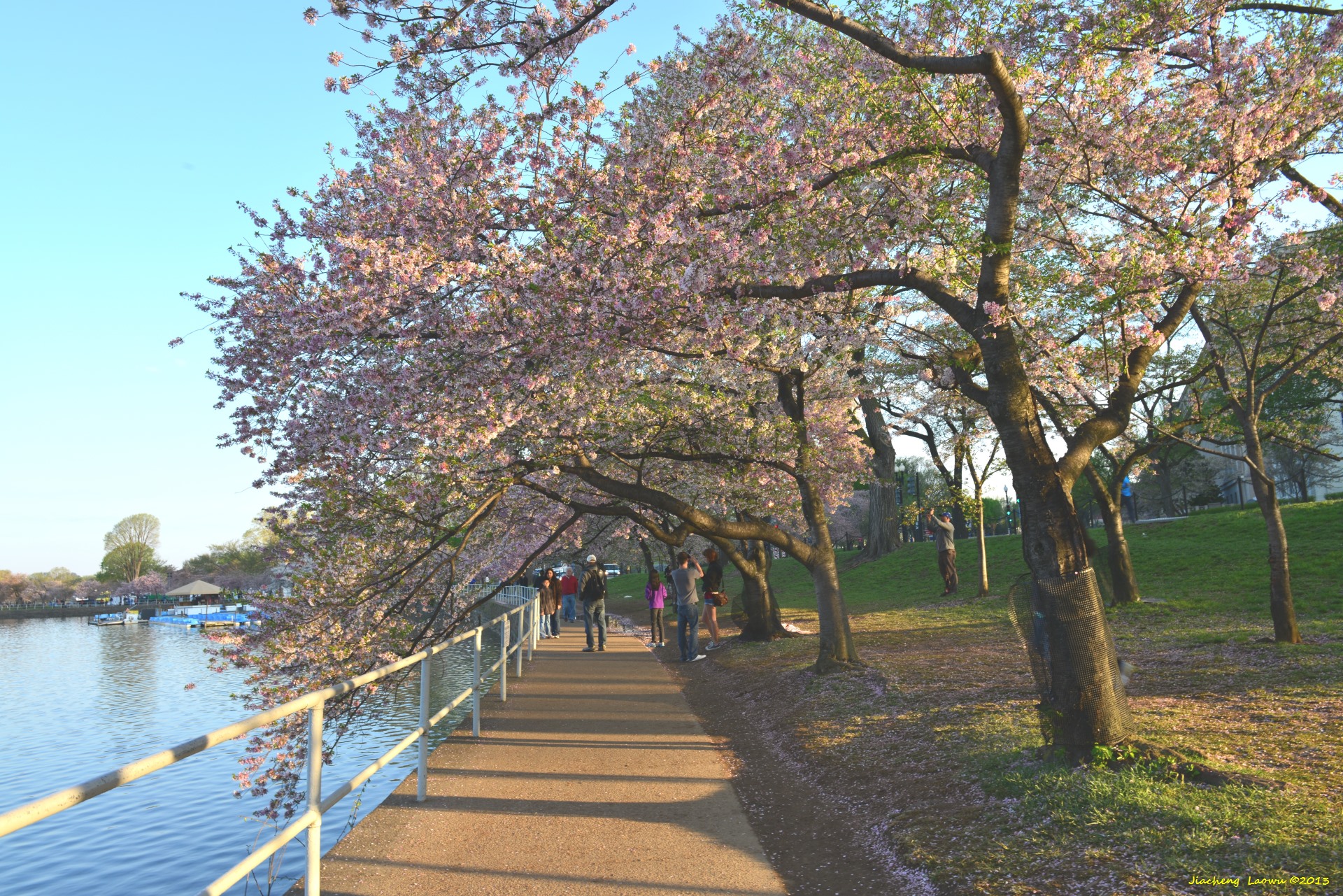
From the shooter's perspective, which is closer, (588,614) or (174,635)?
(588,614)

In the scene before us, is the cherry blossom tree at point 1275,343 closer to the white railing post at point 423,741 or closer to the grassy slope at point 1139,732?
the grassy slope at point 1139,732

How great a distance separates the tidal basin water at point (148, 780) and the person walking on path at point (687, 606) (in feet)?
14.4

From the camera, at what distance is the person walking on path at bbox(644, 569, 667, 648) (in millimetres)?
19375

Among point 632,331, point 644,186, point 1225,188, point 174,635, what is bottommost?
point 174,635

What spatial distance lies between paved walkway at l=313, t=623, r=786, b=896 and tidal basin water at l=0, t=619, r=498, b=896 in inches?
32.5

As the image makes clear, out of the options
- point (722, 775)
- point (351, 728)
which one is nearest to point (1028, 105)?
point (722, 775)

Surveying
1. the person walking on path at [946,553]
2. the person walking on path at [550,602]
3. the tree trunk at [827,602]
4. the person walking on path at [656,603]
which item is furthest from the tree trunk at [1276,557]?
the person walking on path at [550,602]

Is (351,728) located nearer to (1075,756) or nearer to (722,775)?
(722,775)

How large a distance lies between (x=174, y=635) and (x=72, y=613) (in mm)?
54975

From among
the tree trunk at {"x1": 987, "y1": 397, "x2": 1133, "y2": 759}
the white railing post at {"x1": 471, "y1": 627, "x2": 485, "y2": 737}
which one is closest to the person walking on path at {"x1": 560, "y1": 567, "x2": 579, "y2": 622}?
the white railing post at {"x1": 471, "y1": 627, "x2": 485, "y2": 737}

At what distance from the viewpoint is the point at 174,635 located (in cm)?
6284

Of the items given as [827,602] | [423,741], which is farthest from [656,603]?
[423,741]

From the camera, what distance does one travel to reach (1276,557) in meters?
10.3

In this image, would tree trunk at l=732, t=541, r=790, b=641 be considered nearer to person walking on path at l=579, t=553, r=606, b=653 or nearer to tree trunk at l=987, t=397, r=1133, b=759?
person walking on path at l=579, t=553, r=606, b=653
